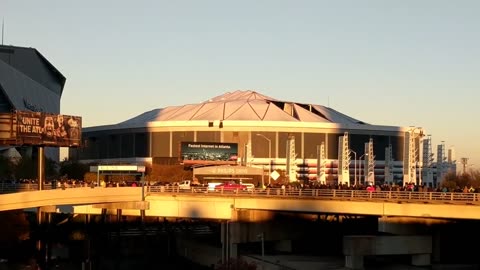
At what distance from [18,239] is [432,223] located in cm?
4471

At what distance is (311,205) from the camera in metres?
66.1

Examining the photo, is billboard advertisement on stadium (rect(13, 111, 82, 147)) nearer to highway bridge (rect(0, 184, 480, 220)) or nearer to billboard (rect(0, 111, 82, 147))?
billboard (rect(0, 111, 82, 147))

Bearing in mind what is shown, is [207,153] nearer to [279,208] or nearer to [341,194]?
[279,208]

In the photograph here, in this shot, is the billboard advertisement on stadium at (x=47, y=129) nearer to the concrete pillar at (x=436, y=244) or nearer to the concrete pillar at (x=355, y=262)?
the concrete pillar at (x=355, y=262)

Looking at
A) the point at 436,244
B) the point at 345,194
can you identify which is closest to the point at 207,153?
the point at 345,194

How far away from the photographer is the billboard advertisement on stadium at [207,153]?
176250 millimetres

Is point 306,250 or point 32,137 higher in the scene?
point 32,137

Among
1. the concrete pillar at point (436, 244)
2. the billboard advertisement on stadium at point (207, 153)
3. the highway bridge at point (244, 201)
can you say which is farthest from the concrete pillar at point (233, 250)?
the billboard advertisement on stadium at point (207, 153)

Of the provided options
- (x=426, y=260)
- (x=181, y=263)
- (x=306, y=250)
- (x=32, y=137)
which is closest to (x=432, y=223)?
(x=426, y=260)

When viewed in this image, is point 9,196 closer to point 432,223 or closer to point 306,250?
point 306,250

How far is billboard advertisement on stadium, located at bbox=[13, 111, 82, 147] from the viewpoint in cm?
8288

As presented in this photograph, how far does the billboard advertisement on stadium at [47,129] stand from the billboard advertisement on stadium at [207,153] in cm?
8565

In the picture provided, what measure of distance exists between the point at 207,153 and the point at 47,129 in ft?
307

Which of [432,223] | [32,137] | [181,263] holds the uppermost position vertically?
[32,137]
